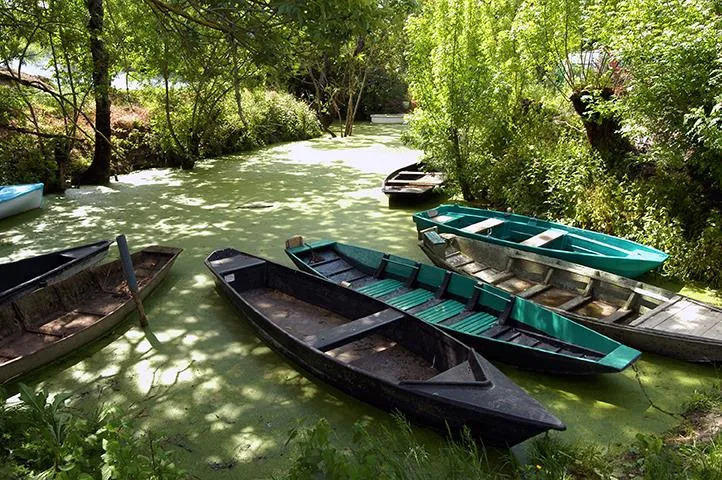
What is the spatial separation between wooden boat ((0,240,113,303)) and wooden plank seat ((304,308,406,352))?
3039mm

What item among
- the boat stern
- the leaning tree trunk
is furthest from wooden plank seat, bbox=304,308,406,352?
the leaning tree trunk

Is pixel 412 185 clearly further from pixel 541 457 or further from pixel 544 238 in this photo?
pixel 541 457

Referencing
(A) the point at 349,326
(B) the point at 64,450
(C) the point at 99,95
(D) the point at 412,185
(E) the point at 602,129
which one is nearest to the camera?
(B) the point at 64,450

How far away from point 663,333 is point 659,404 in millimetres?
640

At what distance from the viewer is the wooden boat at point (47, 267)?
5.41 metres

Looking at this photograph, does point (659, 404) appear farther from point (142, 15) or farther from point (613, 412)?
point (142, 15)

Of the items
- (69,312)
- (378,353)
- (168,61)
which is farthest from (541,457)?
(168,61)

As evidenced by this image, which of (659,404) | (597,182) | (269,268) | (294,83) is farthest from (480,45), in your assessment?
(294,83)

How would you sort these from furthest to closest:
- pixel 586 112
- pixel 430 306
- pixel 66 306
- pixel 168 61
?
1. pixel 168 61
2. pixel 586 112
3. pixel 66 306
4. pixel 430 306

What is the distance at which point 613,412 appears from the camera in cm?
385

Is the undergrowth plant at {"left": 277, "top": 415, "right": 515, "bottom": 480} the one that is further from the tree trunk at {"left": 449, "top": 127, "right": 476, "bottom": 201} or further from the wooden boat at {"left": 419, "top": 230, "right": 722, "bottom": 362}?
the tree trunk at {"left": 449, "top": 127, "right": 476, "bottom": 201}

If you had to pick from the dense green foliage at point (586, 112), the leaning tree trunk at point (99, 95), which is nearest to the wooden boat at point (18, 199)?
the leaning tree trunk at point (99, 95)

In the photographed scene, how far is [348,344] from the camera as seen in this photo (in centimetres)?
473

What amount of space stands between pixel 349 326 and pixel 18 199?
700 centimetres
